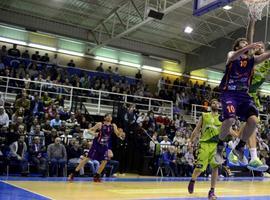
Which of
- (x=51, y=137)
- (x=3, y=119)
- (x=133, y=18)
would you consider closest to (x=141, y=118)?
(x=51, y=137)

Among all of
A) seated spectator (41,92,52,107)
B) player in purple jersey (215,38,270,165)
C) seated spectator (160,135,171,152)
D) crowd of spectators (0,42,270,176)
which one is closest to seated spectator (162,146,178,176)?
crowd of spectators (0,42,270,176)

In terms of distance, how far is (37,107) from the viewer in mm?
14812

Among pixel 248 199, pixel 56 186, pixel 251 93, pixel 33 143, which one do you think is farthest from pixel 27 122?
pixel 251 93

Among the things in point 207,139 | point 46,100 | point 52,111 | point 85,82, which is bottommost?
point 207,139

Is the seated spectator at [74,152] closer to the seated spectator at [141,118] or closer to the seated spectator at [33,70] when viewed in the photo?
the seated spectator at [141,118]

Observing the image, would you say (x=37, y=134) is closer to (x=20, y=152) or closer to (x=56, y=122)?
(x=20, y=152)

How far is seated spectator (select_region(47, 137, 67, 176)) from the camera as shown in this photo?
1206 cm

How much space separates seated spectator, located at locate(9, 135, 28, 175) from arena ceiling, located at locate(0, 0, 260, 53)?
10825mm

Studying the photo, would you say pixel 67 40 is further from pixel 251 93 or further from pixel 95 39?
pixel 251 93

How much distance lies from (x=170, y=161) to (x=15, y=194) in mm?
9064


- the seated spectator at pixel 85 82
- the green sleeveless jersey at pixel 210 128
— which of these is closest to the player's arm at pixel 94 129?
the green sleeveless jersey at pixel 210 128

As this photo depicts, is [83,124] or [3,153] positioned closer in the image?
[3,153]

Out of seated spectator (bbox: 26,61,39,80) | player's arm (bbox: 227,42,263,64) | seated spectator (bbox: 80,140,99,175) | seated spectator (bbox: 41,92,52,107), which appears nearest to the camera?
player's arm (bbox: 227,42,263,64)

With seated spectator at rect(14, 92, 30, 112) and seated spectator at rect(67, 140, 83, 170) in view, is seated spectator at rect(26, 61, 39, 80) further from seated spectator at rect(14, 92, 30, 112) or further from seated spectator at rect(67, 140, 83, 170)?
seated spectator at rect(67, 140, 83, 170)
